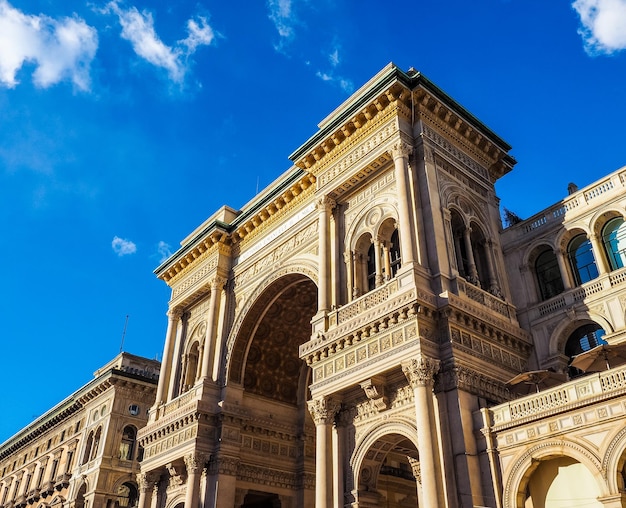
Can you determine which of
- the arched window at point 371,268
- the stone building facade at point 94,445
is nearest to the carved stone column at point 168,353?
the stone building facade at point 94,445

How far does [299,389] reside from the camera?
30219mm

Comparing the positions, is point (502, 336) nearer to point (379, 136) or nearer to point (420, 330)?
point (420, 330)

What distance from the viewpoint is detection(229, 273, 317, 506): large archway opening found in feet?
88.9

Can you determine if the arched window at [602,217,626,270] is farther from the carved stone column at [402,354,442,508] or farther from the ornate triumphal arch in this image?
the carved stone column at [402,354,442,508]

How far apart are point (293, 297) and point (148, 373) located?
80.5 feet

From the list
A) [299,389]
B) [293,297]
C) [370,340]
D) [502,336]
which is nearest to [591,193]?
[502,336]

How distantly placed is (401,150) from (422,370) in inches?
316

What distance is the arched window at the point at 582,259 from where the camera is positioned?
790 inches

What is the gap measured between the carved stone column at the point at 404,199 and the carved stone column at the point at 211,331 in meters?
12.3

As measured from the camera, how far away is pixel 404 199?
66.1 ft

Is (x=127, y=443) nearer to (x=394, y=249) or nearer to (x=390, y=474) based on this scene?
(x=390, y=474)

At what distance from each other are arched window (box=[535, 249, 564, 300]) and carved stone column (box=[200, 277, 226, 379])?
586 inches

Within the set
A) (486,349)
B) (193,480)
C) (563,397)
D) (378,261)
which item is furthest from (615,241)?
(193,480)

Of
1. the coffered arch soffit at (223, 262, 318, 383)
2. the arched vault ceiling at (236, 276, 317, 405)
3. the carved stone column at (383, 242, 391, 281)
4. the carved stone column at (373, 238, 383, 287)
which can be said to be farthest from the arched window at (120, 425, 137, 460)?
the carved stone column at (383, 242, 391, 281)
